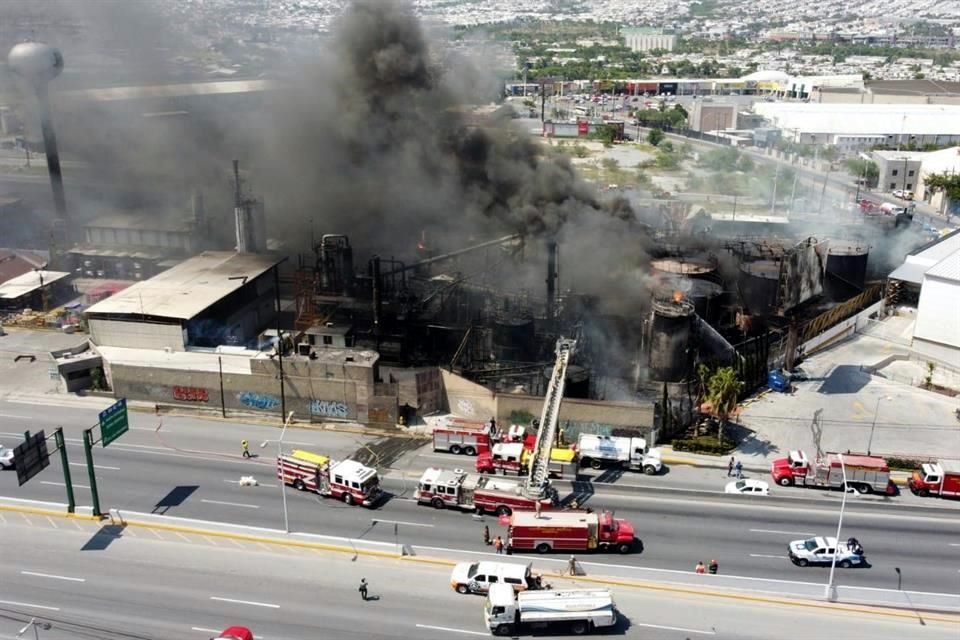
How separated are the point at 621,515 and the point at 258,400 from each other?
21.5 meters

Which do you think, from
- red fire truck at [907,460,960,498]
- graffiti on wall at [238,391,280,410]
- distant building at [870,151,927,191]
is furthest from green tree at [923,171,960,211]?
graffiti on wall at [238,391,280,410]

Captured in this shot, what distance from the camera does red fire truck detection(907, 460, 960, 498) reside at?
3653cm

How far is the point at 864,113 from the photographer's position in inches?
5039

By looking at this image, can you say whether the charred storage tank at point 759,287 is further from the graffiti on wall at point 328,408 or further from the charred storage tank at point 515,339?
the graffiti on wall at point 328,408

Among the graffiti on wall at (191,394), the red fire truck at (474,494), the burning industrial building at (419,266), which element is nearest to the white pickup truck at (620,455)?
the red fire truck at (474,494)

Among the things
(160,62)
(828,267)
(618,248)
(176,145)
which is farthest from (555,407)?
(160,62)

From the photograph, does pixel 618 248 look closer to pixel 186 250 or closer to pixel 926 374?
pixel 926 374

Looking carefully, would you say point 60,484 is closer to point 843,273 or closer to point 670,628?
point 670,628

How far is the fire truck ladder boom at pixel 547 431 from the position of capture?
3484 cm

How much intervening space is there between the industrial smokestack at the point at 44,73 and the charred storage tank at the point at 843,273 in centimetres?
6456

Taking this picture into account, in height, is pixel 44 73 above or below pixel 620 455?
above

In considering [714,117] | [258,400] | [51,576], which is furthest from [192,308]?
[714,117]

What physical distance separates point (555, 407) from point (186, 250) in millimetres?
43392

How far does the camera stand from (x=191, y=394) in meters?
46.3
